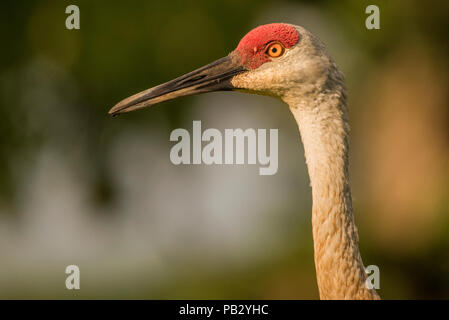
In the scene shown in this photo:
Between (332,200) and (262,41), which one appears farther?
(262,41)

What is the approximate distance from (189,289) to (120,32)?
364 centimetres

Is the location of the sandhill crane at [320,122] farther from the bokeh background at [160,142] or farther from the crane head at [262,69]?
the bokeh background at [160,142]

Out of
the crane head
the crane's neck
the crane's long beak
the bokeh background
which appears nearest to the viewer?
the crane's neck

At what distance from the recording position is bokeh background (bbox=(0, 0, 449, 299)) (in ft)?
24.2

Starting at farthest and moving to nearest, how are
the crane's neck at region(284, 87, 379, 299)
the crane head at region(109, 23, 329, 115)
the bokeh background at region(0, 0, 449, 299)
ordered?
the bokeh background at region(0, 0, 449, 299), the crane head at region(109, 23, 329, 115), the crane's neck at region(284, 87, 379, 299)

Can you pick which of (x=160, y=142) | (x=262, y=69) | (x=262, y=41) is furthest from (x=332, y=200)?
(x=160, y=142)

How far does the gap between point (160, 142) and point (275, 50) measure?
5268 millimetres

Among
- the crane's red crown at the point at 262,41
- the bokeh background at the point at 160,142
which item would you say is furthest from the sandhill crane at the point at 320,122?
the bokeh background at the point at 160,142

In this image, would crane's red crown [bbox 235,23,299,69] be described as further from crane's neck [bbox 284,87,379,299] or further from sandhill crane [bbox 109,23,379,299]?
crane's neck [bbox 284,87,379,299]

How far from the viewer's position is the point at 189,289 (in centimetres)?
733

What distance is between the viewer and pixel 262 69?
3.10 m

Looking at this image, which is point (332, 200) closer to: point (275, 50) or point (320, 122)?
point (320, 122)

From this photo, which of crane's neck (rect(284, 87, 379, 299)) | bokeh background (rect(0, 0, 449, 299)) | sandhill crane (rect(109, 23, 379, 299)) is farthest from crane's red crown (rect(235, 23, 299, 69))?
bokeh background (rect(0, 0, 449, 299))
